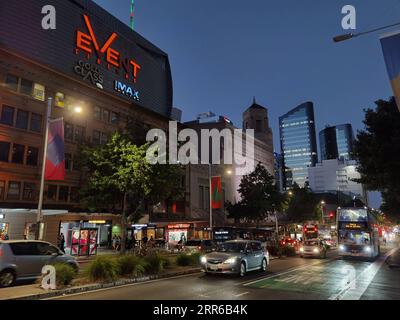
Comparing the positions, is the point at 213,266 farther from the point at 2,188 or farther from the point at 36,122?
the point at 36,122


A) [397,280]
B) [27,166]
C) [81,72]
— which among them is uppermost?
[81,72]

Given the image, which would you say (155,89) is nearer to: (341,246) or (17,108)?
(17,108)

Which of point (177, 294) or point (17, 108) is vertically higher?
point (17, 108)

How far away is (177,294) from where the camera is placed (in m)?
11.7

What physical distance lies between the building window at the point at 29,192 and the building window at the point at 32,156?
6.55 ft

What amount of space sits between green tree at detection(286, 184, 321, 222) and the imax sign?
41.1 m

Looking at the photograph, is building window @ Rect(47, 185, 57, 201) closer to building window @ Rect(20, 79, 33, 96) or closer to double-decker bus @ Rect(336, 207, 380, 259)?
building window @ Rect(20, 79, 33, 96)

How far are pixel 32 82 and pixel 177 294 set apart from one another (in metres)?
30.5

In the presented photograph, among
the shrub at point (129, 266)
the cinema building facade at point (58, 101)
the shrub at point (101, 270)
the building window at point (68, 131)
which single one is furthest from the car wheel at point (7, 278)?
the building window at point (68, 131)

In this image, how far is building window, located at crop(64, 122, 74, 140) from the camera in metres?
37.6

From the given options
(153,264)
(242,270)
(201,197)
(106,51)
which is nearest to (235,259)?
(242,270)

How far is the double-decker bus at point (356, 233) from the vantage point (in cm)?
3083

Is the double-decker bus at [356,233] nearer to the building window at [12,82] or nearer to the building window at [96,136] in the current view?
the building window at [96,136]
